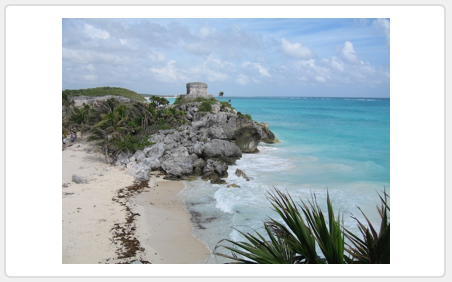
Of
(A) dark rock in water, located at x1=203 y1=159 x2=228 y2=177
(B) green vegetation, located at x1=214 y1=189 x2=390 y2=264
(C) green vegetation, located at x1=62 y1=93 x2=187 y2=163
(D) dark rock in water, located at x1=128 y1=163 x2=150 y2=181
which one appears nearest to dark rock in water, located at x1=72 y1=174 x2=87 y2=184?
(D) dark rock in water, located at x1=128 y1=163 x2=150 y2=181

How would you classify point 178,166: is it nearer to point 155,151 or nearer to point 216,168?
point 216,168

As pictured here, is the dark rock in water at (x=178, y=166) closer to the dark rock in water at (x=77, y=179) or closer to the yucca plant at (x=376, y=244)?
the dark rock in water at (x=77, y=179)

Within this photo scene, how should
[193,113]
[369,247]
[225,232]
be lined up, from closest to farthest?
[369,247] → [225,232] → [193,113]

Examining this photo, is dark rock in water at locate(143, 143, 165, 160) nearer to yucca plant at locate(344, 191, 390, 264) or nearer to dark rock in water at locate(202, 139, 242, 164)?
dark rock in water at locate(202, 139, 242, 164)

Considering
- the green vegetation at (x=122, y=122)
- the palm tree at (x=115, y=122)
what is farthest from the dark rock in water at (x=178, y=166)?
the palm tree at (x=115, y=122)

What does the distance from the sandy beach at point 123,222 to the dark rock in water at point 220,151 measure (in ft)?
9.43

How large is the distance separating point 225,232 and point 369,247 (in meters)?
5.49

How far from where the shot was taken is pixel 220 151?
14648 mm

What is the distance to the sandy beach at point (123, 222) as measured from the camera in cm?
628

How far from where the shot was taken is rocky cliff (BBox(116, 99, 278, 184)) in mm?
12500

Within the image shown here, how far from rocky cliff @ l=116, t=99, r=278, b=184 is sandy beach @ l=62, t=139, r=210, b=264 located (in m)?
0.93
